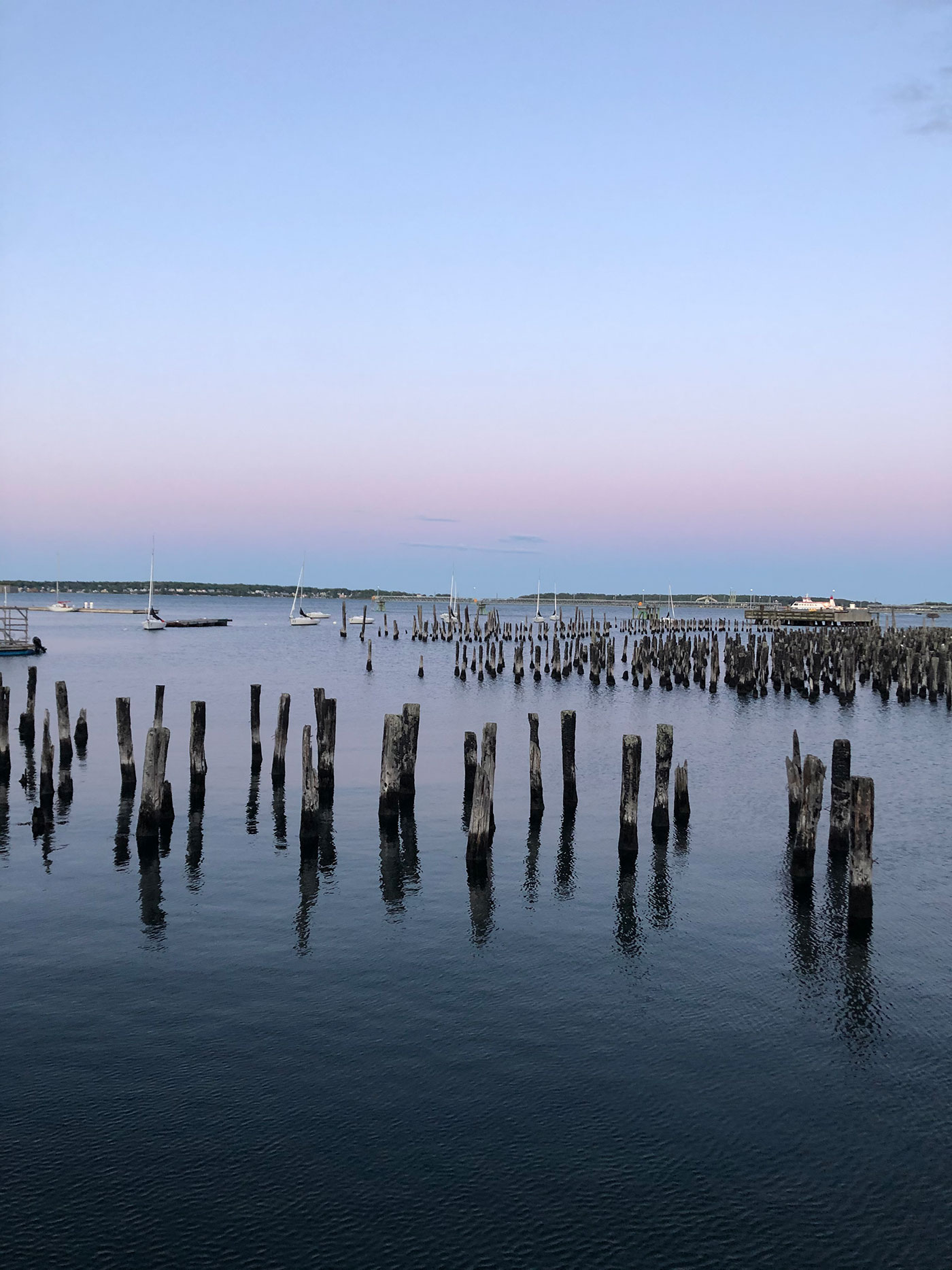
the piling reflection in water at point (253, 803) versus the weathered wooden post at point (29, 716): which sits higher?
the weathered wooden post at point (29, 716)

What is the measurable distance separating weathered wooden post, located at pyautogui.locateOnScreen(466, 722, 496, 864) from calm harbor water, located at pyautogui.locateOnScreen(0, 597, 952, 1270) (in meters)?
0.52

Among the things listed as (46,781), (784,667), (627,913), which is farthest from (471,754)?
(784,667)

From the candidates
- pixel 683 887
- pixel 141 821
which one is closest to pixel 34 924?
pixel 141 821

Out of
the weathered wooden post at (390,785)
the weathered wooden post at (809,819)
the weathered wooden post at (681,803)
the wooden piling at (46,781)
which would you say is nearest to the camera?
the weathered wooden post at (809,819)

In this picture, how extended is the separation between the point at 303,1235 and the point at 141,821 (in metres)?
10.2

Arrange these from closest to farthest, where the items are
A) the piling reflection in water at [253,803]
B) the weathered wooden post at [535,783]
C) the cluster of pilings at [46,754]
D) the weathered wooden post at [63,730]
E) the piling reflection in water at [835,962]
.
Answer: the piling reflection in water at [835,962] < the cluster of pilings at [46,754] < the weathered wooden post at [535,783] < the piling reflection in water at [253,803] < the weathered wooden post at [63,730]

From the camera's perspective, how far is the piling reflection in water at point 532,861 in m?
15.0

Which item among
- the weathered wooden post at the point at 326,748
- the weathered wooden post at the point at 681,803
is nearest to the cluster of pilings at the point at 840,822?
the weathered wooden post at the point at 681,803

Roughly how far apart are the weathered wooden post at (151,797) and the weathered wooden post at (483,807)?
5.01 metres

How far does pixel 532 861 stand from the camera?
1675cm

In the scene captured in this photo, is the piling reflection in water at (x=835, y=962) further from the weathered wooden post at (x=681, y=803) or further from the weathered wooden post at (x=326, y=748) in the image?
the weathered wooden post at (x=326, y=748)

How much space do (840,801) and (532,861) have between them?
4.89 meters

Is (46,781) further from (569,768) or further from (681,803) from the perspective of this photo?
(681,803)

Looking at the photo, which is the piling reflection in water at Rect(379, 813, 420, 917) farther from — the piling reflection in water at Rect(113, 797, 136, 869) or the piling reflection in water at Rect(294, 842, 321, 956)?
the piling reflection in water at Rect(113, 797, 136, 869)
